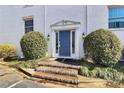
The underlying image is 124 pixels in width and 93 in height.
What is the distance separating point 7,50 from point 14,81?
1987 mm

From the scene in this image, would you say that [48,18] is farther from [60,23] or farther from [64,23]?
[64,23]

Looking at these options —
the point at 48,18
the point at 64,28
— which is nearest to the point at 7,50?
the point at 48,18

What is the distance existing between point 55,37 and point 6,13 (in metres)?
2.45

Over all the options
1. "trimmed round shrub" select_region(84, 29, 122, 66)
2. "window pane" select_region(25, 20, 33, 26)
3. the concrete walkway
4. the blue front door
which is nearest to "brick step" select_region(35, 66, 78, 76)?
the concrete walkway

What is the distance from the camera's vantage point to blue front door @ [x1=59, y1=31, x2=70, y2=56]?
9180mm

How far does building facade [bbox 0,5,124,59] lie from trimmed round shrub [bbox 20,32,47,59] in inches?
10.0

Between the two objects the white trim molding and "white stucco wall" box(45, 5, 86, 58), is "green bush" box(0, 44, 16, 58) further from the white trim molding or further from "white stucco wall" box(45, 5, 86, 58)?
the white trim molding

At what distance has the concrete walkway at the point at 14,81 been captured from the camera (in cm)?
668

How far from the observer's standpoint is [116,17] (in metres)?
8.41

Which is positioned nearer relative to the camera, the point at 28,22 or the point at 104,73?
the point at 104,73

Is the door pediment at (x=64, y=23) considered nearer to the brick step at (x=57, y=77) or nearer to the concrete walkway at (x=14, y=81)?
the brick step at (x=57, y=77)

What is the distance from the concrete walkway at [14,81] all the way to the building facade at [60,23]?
1585 millimetres

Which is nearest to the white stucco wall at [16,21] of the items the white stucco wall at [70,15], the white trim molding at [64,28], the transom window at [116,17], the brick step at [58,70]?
the white stucco wall at [70,15]

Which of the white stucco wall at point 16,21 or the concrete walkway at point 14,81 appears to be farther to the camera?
the white stucco wall at point 16,21
